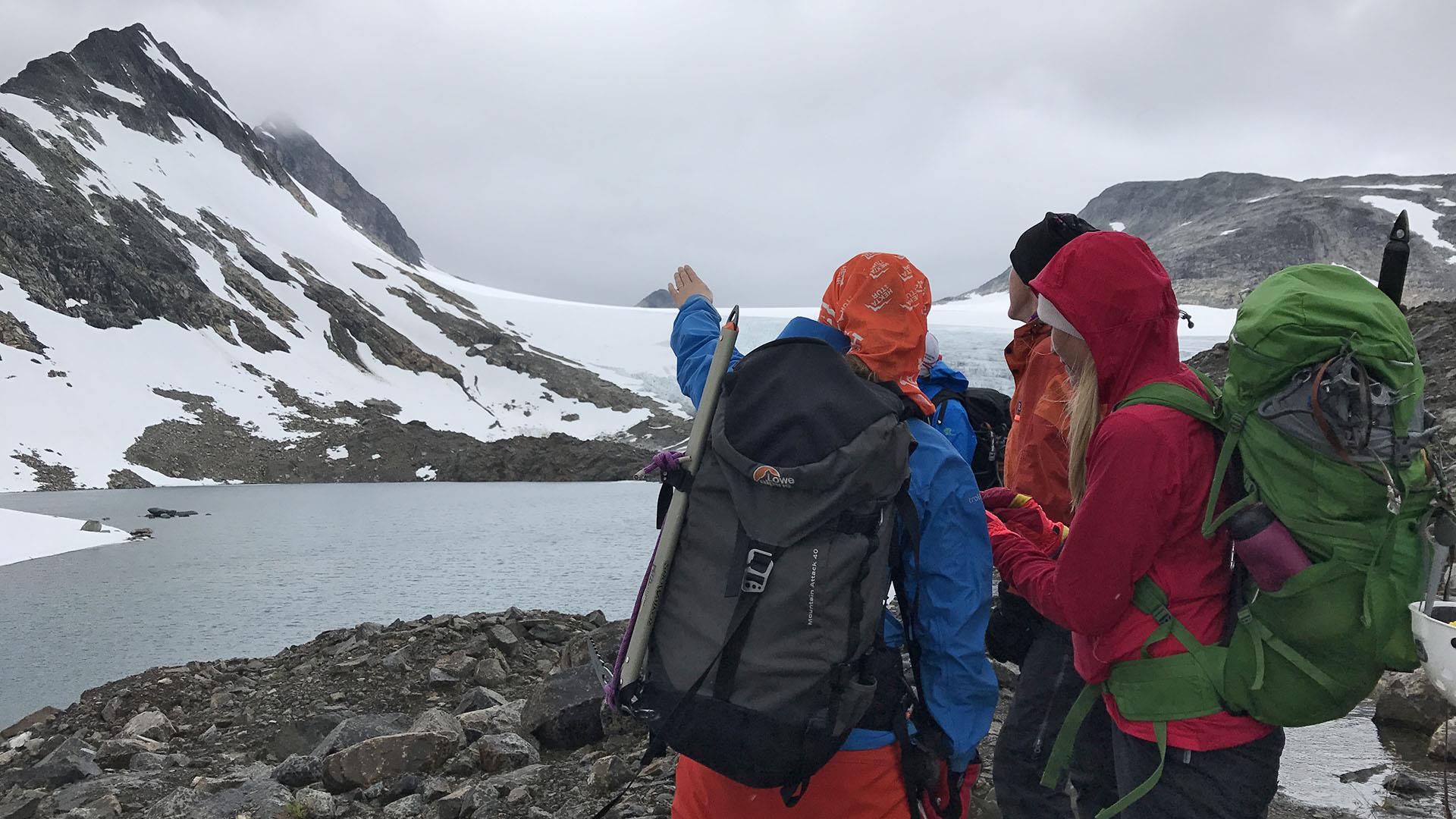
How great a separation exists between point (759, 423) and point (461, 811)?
336cm

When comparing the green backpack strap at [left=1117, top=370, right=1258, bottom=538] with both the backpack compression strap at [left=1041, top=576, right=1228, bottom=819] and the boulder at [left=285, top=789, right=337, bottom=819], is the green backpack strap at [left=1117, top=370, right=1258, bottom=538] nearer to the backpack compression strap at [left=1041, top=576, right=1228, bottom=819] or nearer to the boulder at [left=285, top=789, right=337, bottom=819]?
A: the backpack compression strap at [left=1041, top=576, right=1228, bottom=819]

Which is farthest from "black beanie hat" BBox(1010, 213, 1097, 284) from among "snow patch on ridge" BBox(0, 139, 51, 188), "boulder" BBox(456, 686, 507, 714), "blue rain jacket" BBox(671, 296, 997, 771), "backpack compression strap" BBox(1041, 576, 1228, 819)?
"snow patch on ridge" BBox(0, 139, 51, 188)

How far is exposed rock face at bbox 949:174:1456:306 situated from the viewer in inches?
2689

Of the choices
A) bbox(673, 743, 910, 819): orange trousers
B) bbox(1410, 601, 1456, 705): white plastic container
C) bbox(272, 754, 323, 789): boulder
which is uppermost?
bbox(1410, 601, 1456, 705): white plastic container

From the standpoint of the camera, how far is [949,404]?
141 inches

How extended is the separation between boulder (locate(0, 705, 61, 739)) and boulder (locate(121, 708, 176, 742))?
95 cm

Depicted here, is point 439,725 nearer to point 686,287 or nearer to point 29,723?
point 686,287

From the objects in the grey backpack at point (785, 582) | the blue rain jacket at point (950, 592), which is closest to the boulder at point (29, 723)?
the grey backpack at point (785, 582)

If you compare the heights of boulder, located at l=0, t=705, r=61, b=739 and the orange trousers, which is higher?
the orange trousers

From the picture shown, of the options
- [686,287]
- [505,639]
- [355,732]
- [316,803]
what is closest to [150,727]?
[355,732]

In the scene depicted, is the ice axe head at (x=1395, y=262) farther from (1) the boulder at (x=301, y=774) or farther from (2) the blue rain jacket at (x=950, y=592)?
(1) the boulder at (x=301, y=774)

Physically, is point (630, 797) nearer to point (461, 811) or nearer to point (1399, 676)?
point (461, 811)

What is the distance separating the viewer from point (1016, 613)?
286 cm

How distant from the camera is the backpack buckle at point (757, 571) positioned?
73.8 inches
